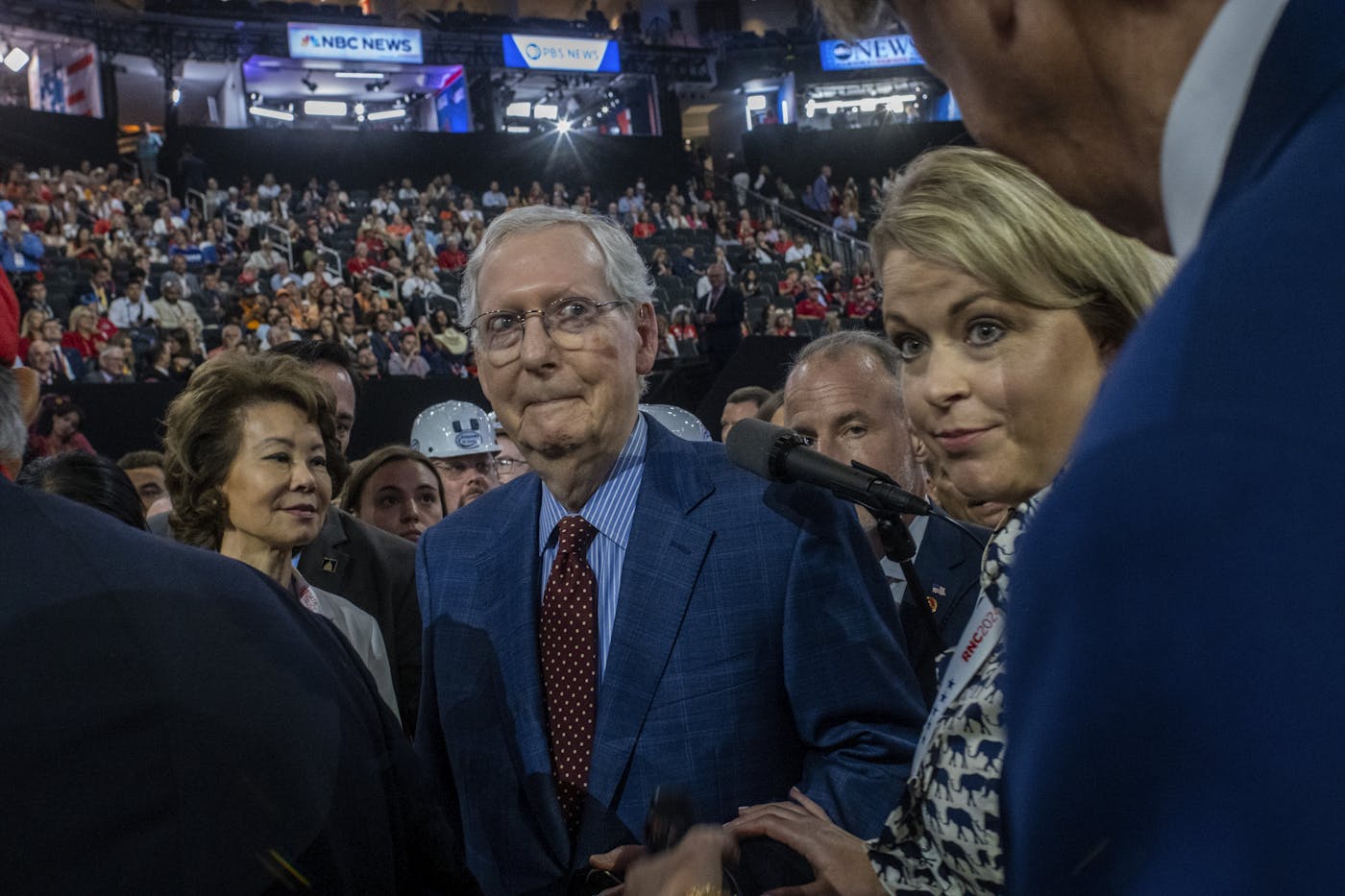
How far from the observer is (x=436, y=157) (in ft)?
85.7

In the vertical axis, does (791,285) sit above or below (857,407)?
above

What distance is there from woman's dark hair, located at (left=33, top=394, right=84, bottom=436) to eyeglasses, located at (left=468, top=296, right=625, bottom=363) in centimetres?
704

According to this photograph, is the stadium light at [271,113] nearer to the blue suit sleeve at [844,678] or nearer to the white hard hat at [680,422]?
the white hard hat at [680,422]

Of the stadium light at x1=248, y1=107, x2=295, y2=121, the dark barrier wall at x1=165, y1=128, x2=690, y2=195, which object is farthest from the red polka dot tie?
the stadium light at x1=248, y1=107, x2=295, y2=121

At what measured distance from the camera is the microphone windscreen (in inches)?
70.2

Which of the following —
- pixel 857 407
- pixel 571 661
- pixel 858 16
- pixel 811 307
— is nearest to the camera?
pixel 858 16

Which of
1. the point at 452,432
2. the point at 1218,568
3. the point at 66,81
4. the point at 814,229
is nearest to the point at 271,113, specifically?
the point at 66,81

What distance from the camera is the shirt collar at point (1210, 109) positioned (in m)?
0.43

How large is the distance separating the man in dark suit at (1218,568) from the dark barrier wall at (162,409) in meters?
8.74

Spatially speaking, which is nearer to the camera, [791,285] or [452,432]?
[452,432]

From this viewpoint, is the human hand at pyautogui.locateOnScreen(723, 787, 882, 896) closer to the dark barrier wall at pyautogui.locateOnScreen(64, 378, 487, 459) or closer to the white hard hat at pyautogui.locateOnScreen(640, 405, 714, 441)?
the white hard hat at pyautogui.locateOnScreen(640, 405, 714, 441)

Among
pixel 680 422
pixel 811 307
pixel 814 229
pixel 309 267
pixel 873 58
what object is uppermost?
Answer: pixel 873 58

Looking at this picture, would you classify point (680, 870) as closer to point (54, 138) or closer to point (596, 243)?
Result: point (596, 243)

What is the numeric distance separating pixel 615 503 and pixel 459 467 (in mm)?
3819
